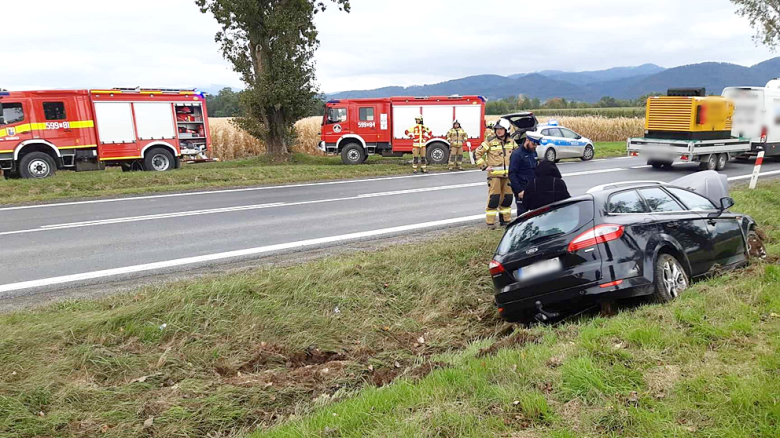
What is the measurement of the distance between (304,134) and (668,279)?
2670 centimetres

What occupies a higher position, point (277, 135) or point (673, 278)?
point (277, 135)

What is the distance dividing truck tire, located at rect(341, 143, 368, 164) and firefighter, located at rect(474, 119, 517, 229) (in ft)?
45.1

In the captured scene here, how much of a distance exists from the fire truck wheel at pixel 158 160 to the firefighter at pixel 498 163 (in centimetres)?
1434

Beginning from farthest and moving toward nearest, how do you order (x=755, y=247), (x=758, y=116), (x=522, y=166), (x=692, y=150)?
(x=758, y=116) < (x=692, y=150) < (x=522, y=166) < (x=755, y=247)

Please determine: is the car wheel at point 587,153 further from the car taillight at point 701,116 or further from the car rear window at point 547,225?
the car rear window at point 547,225

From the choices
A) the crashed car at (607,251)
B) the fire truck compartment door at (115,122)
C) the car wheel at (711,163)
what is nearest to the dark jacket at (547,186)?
the crashed car at (607,251)

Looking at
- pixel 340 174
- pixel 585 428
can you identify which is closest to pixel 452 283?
pixel 585 428

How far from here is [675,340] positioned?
13.1 ft

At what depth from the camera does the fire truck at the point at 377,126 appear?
22.6m

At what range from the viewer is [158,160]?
19.6 meters

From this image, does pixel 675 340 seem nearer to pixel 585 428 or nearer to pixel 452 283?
pixel 585 428

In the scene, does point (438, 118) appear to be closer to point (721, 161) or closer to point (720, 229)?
point (721, 161)

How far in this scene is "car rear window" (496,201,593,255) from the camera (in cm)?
523

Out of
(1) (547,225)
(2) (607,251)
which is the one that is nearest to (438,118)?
(1) (547,225)
